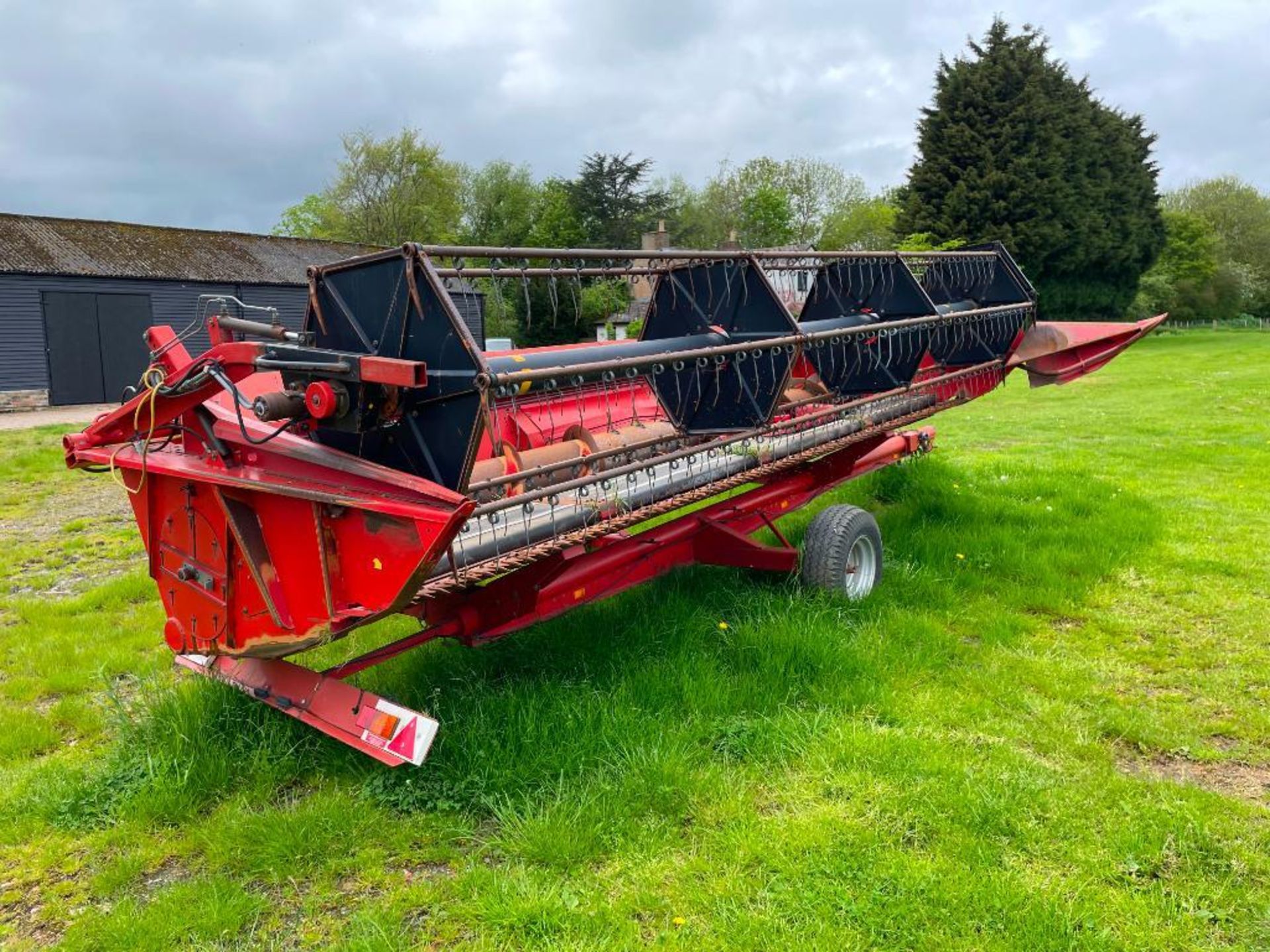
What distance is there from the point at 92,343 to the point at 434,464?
2261cm

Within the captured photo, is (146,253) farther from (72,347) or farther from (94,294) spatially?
(72,347)

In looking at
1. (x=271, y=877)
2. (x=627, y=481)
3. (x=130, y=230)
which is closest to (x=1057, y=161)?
(x=130, y=230)

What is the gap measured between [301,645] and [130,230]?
25.0 meters

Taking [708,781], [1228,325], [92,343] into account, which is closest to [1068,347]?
[708,781]

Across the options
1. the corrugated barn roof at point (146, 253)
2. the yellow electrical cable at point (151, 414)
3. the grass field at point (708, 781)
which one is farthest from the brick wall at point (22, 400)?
the yellow electrical cable at point (151, 414)

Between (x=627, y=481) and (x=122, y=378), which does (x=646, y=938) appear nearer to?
(x=627, y=481)

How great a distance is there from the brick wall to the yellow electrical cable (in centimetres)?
2101

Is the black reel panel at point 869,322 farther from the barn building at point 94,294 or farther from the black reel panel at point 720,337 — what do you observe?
the barn building at point 94,294

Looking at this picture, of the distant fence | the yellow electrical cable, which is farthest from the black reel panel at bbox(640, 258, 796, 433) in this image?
the distant fence

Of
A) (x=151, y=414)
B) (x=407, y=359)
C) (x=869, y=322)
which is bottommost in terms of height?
(x=151, y=414)

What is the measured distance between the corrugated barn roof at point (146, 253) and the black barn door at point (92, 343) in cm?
65

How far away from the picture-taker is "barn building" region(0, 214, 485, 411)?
801 inches

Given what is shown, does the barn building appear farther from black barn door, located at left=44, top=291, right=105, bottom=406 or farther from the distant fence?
the distant fence

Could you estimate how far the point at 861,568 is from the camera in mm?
5277
